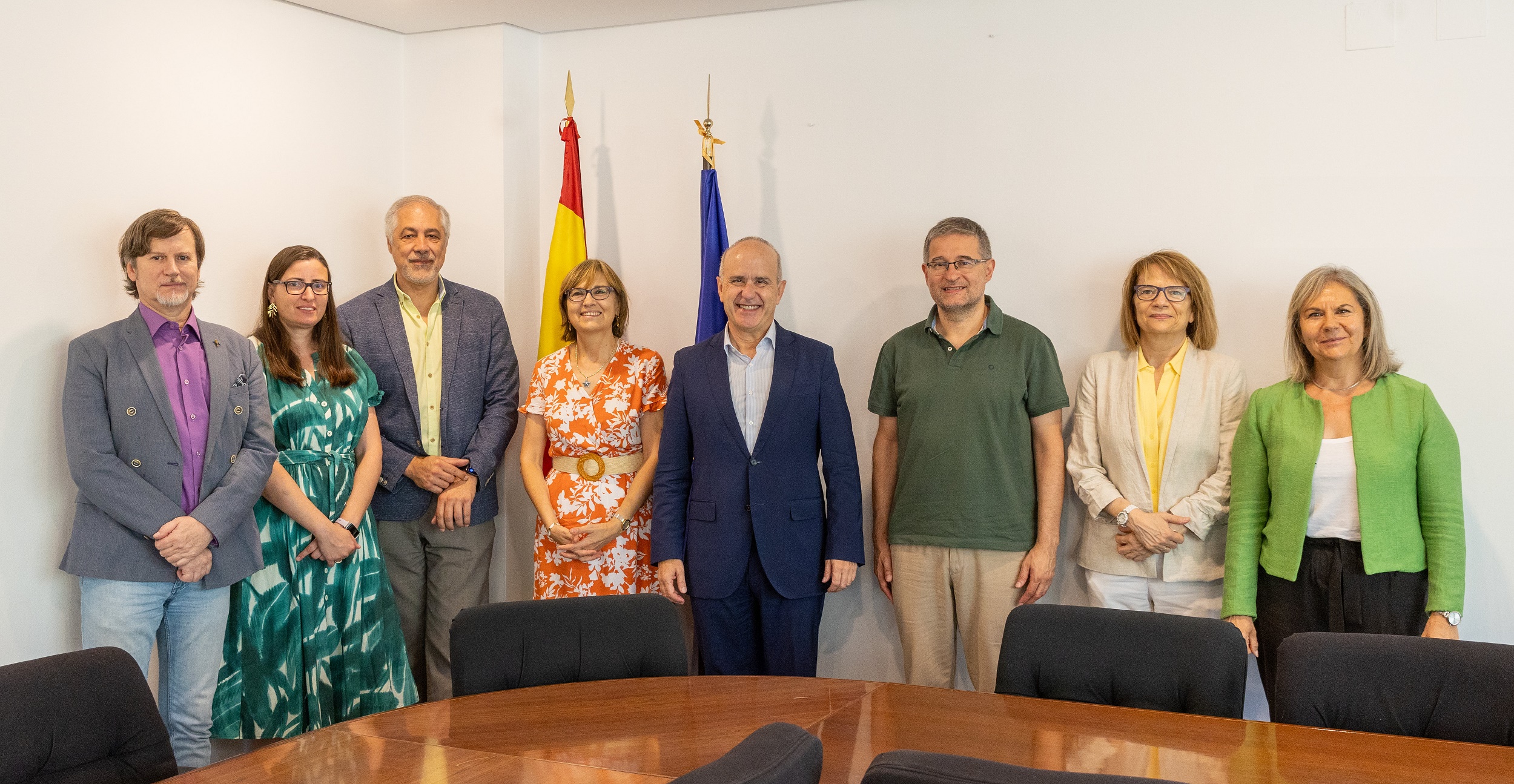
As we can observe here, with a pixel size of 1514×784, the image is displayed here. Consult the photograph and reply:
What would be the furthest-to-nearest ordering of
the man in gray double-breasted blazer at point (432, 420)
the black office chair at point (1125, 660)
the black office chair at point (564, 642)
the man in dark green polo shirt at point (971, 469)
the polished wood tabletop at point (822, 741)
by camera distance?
the man in gray double-breasted blazer at point (432, 420) → the man in dark green polo shirt at point (971, 469) → the black office chair at point (564, 642) → the black office chair at point (1125, 660) → the polished wood tabletop at point (822, 741)

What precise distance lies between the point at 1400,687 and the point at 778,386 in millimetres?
2161

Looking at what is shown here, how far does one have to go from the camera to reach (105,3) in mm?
4004

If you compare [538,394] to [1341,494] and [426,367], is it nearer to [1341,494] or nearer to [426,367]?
[426,367]

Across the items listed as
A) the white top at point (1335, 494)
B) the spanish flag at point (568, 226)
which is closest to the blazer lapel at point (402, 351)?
the spanish flag at point (568, 226)

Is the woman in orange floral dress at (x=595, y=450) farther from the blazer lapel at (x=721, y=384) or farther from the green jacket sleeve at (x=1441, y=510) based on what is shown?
the green jacket sleeve at (x=1441, y=510)

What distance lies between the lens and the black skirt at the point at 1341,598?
3408 mm

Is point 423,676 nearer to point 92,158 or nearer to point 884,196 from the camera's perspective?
point 92,158

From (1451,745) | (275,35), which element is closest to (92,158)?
(275,35)

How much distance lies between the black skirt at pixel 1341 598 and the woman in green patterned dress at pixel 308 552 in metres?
3.25

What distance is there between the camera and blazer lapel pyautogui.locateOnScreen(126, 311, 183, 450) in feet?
11.6

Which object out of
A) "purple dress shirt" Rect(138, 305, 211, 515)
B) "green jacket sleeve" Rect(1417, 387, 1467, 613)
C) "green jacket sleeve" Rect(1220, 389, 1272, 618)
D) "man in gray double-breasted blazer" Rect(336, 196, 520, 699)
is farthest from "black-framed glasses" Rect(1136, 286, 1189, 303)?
"purple dress shirt" Rect(138, 305, 211, 515)

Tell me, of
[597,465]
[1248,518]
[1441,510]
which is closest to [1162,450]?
[1248,518]

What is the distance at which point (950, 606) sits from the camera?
411cm

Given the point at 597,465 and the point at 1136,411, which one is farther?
the point at 597,465
